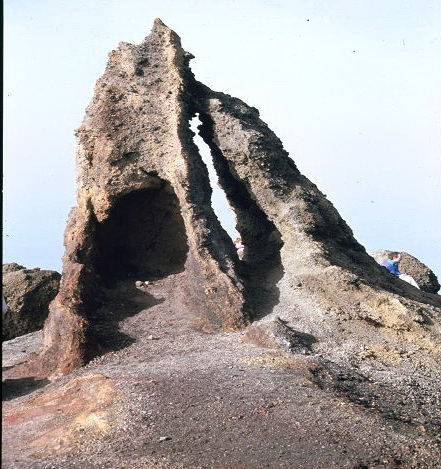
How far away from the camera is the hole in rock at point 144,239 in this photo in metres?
14.5

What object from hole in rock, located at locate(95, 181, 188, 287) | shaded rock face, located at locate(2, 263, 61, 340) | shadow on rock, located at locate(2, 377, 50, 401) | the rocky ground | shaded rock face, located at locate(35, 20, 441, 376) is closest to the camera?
the rocky ground

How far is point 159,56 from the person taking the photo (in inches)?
577

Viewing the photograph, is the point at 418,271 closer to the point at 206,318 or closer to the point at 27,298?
the point at 27,298

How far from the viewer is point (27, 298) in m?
17.0

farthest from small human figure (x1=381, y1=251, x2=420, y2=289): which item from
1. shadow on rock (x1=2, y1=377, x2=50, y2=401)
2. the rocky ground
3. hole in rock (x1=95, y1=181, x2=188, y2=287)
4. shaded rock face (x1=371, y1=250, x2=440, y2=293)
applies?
shadow on rock (x1=2, y1=377, x2=50, y2=401)

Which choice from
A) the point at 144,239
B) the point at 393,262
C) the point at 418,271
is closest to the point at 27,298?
the point at 144,239

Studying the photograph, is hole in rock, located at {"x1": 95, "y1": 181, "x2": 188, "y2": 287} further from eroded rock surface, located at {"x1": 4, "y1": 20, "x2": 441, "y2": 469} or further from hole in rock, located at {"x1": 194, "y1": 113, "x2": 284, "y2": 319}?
Answer: hole in rock, located at {"x1": 194, "y1": 113, "x2": 284, "y2": 319}

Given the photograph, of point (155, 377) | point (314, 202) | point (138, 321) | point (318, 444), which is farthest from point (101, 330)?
point (318, 444)

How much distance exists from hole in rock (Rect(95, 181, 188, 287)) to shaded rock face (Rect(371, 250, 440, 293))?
28.6 ft

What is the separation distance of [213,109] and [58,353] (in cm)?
496

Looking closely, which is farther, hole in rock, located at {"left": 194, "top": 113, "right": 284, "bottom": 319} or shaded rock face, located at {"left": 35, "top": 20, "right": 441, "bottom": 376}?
hole in rock, located at {"left": 194, "top": 113, "right": 284, "bottom": 319}

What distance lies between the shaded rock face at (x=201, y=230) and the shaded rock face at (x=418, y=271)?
7.41m

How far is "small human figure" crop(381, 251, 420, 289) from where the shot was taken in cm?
2073

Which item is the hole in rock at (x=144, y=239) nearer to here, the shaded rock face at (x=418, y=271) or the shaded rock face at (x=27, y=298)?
the shaded rock face at (x=27, y=298)
